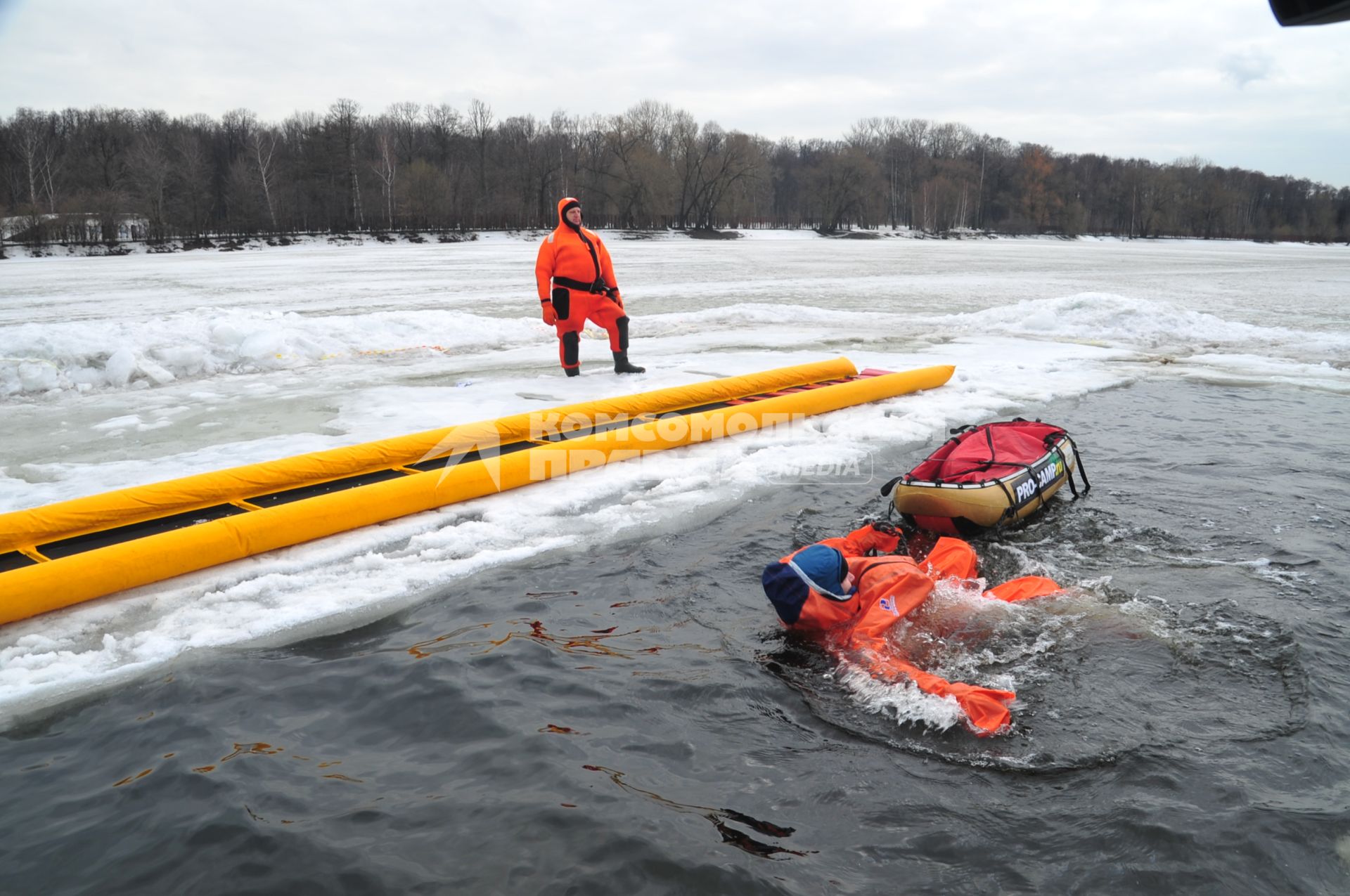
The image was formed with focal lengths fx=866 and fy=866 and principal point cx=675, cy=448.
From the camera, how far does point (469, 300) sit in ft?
54.0

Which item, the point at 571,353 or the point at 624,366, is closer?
the point at 571,353

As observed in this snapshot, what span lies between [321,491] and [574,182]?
204 feet

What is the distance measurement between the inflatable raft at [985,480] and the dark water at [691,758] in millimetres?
576

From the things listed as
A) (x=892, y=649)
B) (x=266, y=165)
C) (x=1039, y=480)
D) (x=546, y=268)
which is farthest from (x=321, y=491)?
(x=266, y=165)

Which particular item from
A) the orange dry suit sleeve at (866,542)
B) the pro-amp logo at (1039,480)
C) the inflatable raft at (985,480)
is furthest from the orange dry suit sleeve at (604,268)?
the orange dry suit sleeve at (866,542)

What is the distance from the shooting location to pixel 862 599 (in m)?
3.65

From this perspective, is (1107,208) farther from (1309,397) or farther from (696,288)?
(1309,397)

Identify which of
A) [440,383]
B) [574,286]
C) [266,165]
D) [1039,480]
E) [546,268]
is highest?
[266,165]

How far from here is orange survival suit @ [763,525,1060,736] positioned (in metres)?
3.28

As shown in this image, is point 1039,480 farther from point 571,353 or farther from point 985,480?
point 571,353

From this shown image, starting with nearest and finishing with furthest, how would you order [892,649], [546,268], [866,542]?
[892,649] → [866,542] → [546,268]

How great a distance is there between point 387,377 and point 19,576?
523 centimetres

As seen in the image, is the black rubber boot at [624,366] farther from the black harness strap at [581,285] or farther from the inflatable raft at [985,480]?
the inflatable raft at [985,480]

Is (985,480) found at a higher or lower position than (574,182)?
lower
